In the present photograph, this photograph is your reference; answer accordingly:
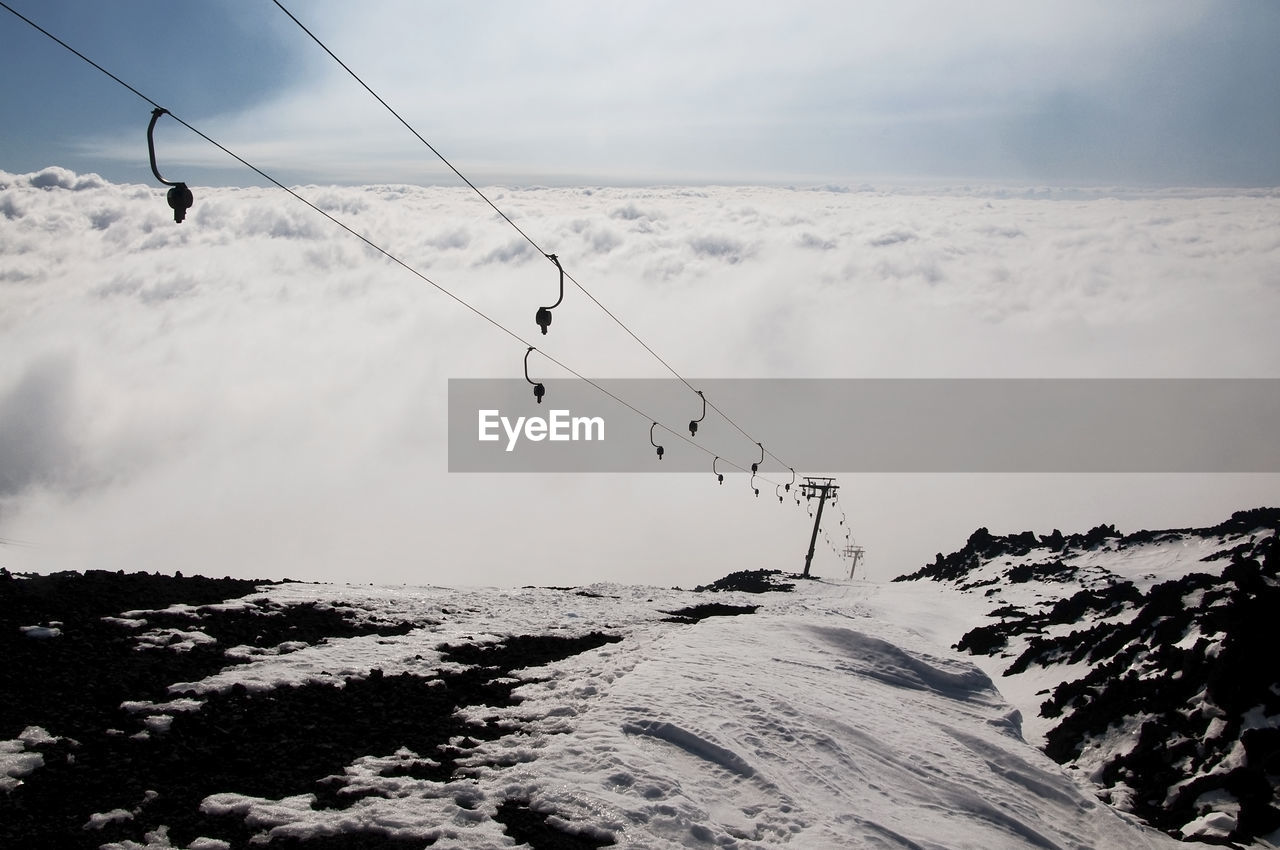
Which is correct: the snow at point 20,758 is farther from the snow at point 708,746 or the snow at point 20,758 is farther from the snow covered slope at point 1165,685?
the snow covered slope at point 1165,685

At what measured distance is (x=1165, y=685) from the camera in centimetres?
2325

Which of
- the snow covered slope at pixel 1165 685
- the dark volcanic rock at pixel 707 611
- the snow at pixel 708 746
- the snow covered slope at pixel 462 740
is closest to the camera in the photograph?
the snow covered slope at pixel 462 740

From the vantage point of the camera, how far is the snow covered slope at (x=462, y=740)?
895 centimetres

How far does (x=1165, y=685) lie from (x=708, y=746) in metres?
17.5

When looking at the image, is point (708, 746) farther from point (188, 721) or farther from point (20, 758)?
point (20, 758)

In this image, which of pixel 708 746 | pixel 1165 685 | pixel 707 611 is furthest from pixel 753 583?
pixel 708 746

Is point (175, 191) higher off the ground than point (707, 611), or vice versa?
point (175, 191)

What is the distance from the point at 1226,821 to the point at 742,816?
1345 centimetres

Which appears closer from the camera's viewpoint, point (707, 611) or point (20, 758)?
point (20, 758)

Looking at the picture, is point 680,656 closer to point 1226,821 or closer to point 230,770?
point 230,770

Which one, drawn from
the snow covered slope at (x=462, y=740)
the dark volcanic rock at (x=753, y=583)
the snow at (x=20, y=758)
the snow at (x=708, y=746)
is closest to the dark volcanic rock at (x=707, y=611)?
the snow at (x=708, y=746)

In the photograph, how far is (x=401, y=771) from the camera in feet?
34.3

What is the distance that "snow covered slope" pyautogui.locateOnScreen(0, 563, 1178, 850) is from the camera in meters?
8.95

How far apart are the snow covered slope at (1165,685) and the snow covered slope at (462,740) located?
7.18ft
